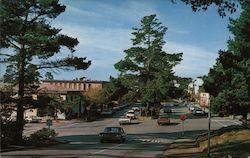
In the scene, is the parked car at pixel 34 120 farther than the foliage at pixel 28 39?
Yes

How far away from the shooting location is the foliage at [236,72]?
166ft

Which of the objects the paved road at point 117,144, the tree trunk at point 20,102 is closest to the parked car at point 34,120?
the paved road at point 117,144

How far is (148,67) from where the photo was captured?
320 ft

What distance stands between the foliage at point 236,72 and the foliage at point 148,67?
36.5 m

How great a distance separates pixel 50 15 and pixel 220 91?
76.9 feet

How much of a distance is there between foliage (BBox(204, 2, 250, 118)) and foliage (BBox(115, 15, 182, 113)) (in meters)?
36.5

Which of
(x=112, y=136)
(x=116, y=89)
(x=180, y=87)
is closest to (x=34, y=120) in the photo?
(x=116, y=89)

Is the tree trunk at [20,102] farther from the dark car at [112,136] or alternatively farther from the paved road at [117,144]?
the dark car at [112,136]

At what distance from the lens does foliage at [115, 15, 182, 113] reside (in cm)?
9488

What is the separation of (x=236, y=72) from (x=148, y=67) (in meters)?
45.6

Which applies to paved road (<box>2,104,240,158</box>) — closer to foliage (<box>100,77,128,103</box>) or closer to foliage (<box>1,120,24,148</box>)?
foliage (<box>1,120,24,148</box>)

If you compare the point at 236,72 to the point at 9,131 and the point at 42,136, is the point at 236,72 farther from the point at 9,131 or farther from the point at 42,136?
the point at 9,131

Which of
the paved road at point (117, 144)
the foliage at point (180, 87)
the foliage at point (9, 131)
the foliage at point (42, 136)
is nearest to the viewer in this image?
the paved road at point (117, 144)

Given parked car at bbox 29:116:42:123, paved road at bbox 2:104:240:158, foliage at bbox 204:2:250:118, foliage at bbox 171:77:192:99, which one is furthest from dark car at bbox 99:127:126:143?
foliage at bbox 171:77:192:99
